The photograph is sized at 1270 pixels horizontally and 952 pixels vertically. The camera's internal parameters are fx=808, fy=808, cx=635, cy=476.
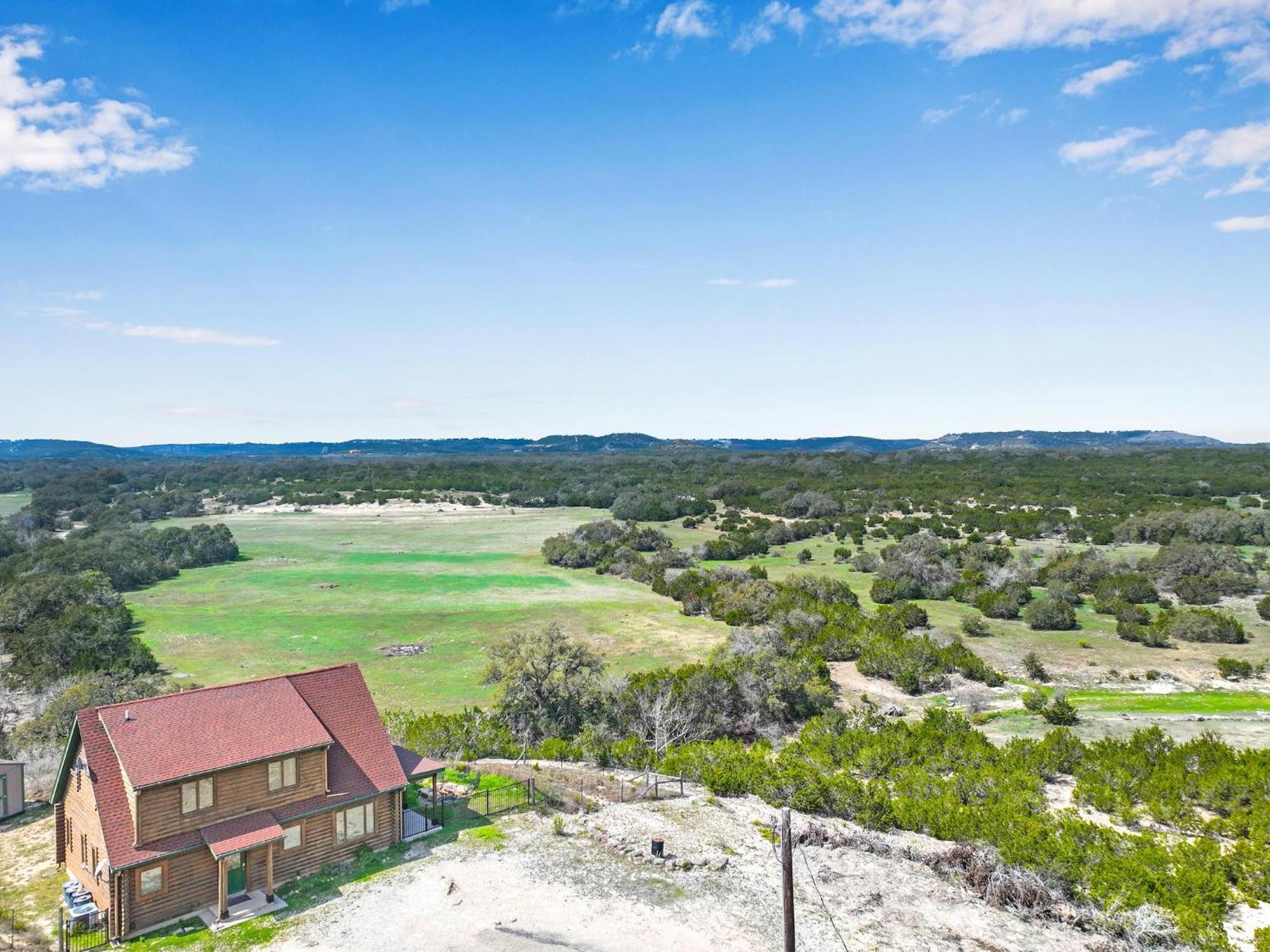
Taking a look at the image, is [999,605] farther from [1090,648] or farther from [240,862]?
[240,862]

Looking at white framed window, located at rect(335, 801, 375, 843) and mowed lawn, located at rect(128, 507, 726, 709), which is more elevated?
white framed window, located at rect(335, 801, 375, 843)

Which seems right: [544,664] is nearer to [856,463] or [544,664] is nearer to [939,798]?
[939,798]

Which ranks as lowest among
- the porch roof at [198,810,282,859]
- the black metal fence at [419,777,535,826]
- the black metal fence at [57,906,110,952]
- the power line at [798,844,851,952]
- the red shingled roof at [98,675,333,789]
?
the power line at [798,844,851,952]

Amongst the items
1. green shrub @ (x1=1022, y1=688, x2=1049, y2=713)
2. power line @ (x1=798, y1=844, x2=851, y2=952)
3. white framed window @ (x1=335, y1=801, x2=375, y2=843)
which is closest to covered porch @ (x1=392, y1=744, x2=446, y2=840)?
white framed window @ (x1=335, y1=801, x2=375, y2=843)

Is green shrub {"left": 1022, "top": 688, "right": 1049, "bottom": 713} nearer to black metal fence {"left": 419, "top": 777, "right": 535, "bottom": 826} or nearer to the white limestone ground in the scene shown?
the white limestone ground

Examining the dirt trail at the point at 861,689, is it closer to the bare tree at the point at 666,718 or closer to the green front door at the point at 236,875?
the bare tree at the point at 666,718

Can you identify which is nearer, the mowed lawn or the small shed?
the small shed
